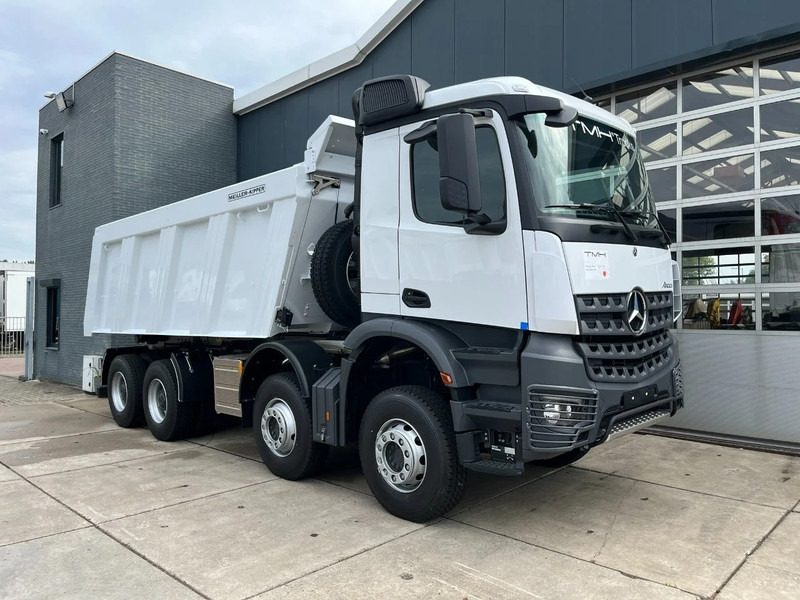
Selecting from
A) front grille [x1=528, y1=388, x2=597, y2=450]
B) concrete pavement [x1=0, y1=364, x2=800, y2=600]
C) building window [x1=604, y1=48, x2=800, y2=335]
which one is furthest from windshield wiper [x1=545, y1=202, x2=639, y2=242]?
building window [x1=604, y1=48, x2=800, y2=335]

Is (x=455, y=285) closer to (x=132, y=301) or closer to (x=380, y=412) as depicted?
(x=380, y=412)

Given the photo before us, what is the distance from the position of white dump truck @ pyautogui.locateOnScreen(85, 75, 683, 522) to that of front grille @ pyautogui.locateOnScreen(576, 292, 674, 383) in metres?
0.01

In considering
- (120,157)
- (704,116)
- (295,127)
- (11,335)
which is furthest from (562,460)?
(11,335)

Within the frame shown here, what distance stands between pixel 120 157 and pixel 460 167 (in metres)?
10.9

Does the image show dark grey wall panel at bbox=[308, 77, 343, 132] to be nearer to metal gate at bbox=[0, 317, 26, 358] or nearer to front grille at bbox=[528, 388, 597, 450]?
front grille at bbox=[528, 388, 597, 450]

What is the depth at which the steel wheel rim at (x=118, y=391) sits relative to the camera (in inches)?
349

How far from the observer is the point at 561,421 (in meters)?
3.91

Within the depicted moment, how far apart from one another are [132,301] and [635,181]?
6.83 metres

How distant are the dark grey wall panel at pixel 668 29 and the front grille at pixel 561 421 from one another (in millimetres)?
5118

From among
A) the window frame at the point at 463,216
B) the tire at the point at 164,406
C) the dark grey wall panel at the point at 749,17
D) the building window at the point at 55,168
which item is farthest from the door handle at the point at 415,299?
the building window at the point at 55,168

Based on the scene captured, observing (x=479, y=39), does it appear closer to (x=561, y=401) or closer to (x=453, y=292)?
(x=453, y=292)

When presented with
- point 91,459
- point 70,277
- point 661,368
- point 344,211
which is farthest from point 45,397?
point 661,368

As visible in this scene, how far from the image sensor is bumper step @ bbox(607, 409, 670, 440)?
13.8 feet

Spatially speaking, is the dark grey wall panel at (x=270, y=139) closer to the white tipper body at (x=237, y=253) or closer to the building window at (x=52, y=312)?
the white tipper body at (x=237, y=253)
